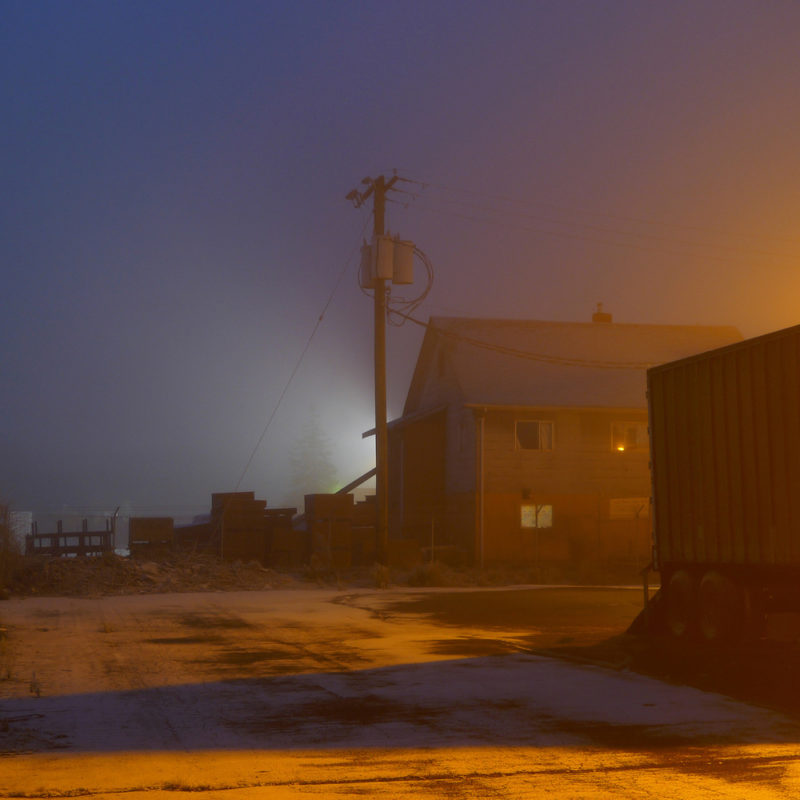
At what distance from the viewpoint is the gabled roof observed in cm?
3484

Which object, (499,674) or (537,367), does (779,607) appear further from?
(537,367)

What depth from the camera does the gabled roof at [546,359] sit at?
114 feet

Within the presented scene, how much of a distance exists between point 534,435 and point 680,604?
63.6 feet

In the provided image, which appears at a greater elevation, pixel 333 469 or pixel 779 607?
pixel 333 469

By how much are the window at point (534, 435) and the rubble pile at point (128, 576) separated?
31.0 ft

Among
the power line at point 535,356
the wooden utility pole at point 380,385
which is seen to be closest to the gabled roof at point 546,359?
the power line at point 535,356

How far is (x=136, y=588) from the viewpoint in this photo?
26.8 m

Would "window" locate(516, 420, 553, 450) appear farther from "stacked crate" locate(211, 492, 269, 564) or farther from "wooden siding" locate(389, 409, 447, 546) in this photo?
"stacked crate" locate(211, 492, 269, 564)

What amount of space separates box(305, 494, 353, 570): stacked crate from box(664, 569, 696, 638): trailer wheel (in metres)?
17.8

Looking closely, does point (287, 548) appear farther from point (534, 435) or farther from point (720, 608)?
point (720, 608)

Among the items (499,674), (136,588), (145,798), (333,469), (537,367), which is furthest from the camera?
(333,469)

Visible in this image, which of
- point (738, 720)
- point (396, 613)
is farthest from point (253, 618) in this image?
point (738, 720)

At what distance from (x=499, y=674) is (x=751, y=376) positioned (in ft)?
17.0

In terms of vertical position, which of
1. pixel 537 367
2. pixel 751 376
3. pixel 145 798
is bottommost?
pixel 145 798
